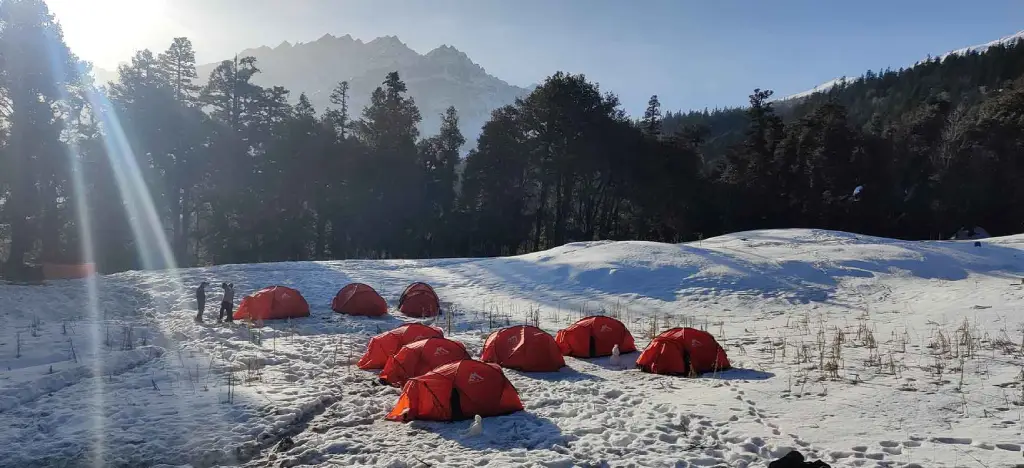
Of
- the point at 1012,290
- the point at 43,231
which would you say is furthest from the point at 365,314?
the point at 43,231

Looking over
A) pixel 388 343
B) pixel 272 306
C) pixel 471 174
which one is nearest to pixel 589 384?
pixel 388 343

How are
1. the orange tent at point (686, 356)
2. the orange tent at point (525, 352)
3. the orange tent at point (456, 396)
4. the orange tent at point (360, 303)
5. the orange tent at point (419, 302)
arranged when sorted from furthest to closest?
the orange tent at point (419, 302) → the orange tent at point (360, 303) → the orange tent at point (525, 352) → the orange tent at point (686, 356) → the orange tent at point (456, 396)

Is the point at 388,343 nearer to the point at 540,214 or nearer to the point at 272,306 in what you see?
the point at 272,306

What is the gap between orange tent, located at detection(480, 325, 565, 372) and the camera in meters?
12.2

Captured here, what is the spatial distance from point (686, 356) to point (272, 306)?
44.9ft

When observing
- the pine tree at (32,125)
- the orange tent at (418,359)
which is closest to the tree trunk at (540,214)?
the pine tree at (32,125)

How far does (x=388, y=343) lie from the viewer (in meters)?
12.5

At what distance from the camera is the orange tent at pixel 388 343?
12281 mm

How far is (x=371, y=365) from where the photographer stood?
12.3m

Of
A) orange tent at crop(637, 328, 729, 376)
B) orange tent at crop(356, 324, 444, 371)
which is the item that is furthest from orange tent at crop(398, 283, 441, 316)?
orange tent at crop(637, 328, 729, 376)

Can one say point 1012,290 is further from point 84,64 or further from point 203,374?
point 84,64

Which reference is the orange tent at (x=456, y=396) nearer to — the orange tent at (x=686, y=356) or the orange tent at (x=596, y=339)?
the orange tent at (x=686, y=356)

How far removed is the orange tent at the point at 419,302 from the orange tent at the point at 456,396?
1123 cm

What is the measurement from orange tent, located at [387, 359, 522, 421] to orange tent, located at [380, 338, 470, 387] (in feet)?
5.73
